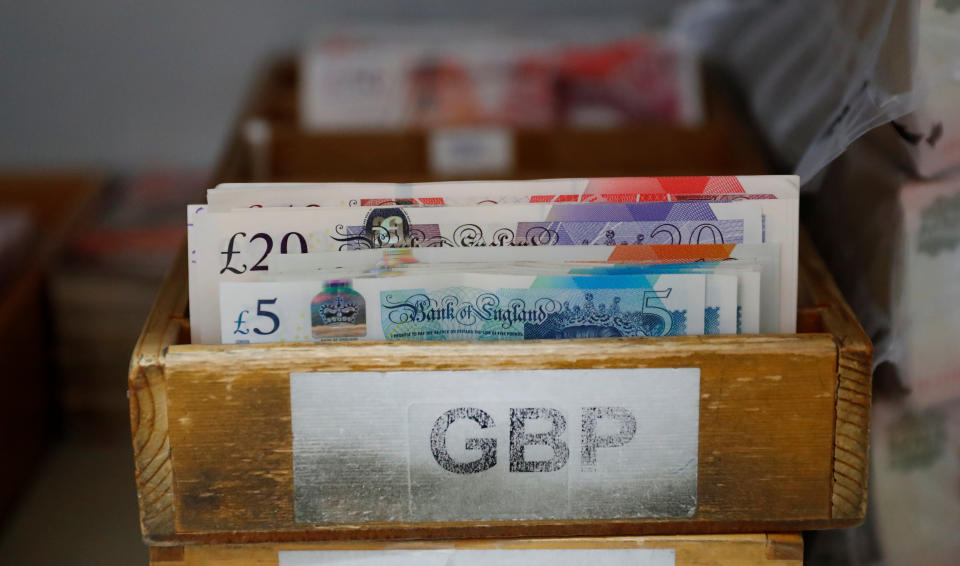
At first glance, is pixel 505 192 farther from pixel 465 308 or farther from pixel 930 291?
pixel 930 291

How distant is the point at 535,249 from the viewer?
0.90 m

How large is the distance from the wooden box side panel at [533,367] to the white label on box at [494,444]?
10 mm

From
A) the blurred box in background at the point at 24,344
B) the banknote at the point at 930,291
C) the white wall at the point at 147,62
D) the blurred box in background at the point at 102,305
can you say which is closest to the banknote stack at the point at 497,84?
the white wall at the point at 147,62

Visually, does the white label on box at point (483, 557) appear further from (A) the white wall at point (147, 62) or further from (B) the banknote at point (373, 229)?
(A) the white wall at point (147, 62)

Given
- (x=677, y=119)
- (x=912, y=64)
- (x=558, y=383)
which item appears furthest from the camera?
(x=677, y=119)

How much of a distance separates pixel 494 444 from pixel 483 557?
0.12 metres

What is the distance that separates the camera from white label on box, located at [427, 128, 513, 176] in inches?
62.9

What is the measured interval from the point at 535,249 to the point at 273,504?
0.31m

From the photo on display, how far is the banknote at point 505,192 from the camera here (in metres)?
0.91

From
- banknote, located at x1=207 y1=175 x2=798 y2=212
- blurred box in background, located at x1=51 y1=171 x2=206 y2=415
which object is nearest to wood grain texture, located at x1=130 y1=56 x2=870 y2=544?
banknote, located at x1=207 y1=175 x2=798 y2=212

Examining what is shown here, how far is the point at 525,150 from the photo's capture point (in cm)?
164

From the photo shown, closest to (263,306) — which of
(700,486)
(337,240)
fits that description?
(337,240)

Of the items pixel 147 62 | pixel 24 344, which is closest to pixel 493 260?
pixel 24 344

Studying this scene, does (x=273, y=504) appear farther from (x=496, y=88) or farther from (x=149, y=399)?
(x=496, y=88)
